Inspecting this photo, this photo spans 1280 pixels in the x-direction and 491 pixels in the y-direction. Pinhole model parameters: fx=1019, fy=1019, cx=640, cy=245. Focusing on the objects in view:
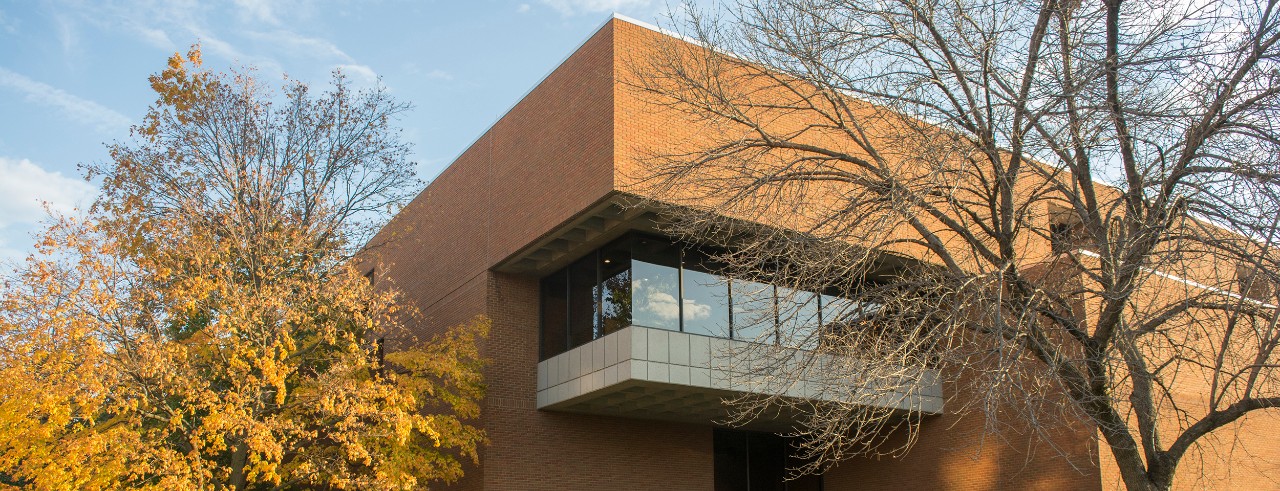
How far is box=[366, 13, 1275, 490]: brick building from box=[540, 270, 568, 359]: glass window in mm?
36

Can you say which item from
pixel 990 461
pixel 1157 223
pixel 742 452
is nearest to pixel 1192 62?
pixel 1157 223

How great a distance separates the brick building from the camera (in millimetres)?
19281

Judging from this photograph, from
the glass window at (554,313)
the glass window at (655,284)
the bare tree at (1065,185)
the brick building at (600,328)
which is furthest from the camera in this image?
the glass window at (554,313)

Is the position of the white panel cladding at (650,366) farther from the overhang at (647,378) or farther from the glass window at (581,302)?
the glass window at (581,302)

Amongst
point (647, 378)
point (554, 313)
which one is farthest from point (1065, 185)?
point (554, 313)

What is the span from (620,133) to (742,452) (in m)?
9.78

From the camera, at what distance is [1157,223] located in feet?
36.5

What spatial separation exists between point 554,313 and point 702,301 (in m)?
3.67

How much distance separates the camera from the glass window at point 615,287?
19969 mm

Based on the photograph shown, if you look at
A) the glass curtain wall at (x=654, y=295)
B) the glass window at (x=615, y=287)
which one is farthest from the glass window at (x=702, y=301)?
the glass window at (x=615, y=287)

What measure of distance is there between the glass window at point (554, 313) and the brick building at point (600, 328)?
0.04 metres

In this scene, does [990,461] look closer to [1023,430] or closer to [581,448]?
[1023,430]

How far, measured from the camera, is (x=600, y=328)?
20516 millimetres

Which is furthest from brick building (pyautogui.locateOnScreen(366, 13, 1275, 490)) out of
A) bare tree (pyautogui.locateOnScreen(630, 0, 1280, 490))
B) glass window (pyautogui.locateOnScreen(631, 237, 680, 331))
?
bare tree (pyautogui.locateOnScreen(630, 0, 1280, 490))
